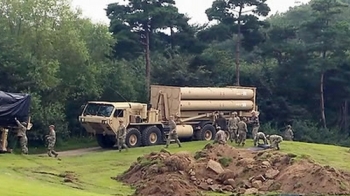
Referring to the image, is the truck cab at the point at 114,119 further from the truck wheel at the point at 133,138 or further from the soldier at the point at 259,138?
the soldier at the point at 259,138

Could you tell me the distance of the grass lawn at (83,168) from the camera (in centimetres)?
2097

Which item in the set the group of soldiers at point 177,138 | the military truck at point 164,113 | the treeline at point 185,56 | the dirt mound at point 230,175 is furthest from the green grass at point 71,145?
the dirt mound at point 230,175

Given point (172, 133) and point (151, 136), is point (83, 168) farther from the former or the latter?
point (151, 136)

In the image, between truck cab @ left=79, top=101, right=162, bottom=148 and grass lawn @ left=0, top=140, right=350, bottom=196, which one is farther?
truck cab @ left=79, top=101, right=162, bottom=148

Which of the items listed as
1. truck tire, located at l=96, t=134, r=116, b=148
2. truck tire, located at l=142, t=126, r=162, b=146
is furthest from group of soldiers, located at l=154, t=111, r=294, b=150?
truck tire, located at l=96, t=134, r=116, b=148

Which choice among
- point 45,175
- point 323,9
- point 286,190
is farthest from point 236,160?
point 323,9

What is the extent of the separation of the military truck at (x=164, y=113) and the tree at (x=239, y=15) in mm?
12326

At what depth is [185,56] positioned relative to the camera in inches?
2266

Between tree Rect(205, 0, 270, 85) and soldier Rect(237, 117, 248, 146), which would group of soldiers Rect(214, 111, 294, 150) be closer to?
soldier Rect(237, 117, 248, 146)

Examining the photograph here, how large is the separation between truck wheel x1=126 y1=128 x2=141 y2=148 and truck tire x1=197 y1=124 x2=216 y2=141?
4648 mm

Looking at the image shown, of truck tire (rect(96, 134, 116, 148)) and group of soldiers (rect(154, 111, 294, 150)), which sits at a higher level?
group of soldiers (rect(154, 111, 294, 150))

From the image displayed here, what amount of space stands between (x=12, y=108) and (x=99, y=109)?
651 cm

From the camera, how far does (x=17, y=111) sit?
33750mm

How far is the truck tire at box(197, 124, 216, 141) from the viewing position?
139 feet
